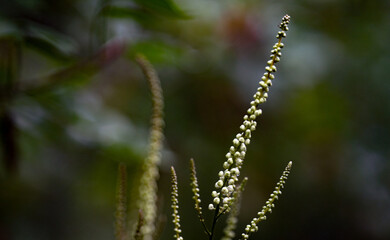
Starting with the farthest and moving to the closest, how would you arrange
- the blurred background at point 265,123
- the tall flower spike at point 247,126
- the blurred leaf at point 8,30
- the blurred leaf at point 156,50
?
the blurred background at point 265,123
the blurred leaf at point 156,50
the blurred leaf at point 8,30
the tall flower spike at point 247,126

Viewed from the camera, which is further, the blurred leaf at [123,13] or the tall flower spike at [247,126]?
the blurred leaf at [123,13]

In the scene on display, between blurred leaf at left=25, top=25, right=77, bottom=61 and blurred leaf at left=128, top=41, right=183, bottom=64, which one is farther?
blurred leaf at left=128, top=41, right=183, bottom=64

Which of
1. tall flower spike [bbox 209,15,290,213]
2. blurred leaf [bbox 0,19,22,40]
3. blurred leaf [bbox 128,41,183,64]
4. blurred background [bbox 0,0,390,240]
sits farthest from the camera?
blurred background [bbox 0,0,390,240]

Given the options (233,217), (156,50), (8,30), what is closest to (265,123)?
(156,50)

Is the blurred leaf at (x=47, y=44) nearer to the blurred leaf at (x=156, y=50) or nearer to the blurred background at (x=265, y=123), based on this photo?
the blurred leaf at (x=156, y=50)


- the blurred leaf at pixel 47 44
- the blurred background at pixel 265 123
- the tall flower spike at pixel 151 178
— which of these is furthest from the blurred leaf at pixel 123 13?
the blurred background at pixel 265 123

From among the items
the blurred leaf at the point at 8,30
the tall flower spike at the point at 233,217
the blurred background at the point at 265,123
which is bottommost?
the blurred background at the point at 265,123

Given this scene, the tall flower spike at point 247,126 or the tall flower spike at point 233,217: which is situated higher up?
the tall flower spike at point 247,126

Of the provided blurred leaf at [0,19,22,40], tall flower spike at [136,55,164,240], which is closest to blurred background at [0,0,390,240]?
blurred leaf at [0,19,22,40]

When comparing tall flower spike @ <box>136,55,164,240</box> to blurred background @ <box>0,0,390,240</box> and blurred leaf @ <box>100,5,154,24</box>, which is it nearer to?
blurred leaf @ <box>100,5,154,24</box>

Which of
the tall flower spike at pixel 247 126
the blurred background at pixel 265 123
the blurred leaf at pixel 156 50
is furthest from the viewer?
the blurred background at pixel 265 123
